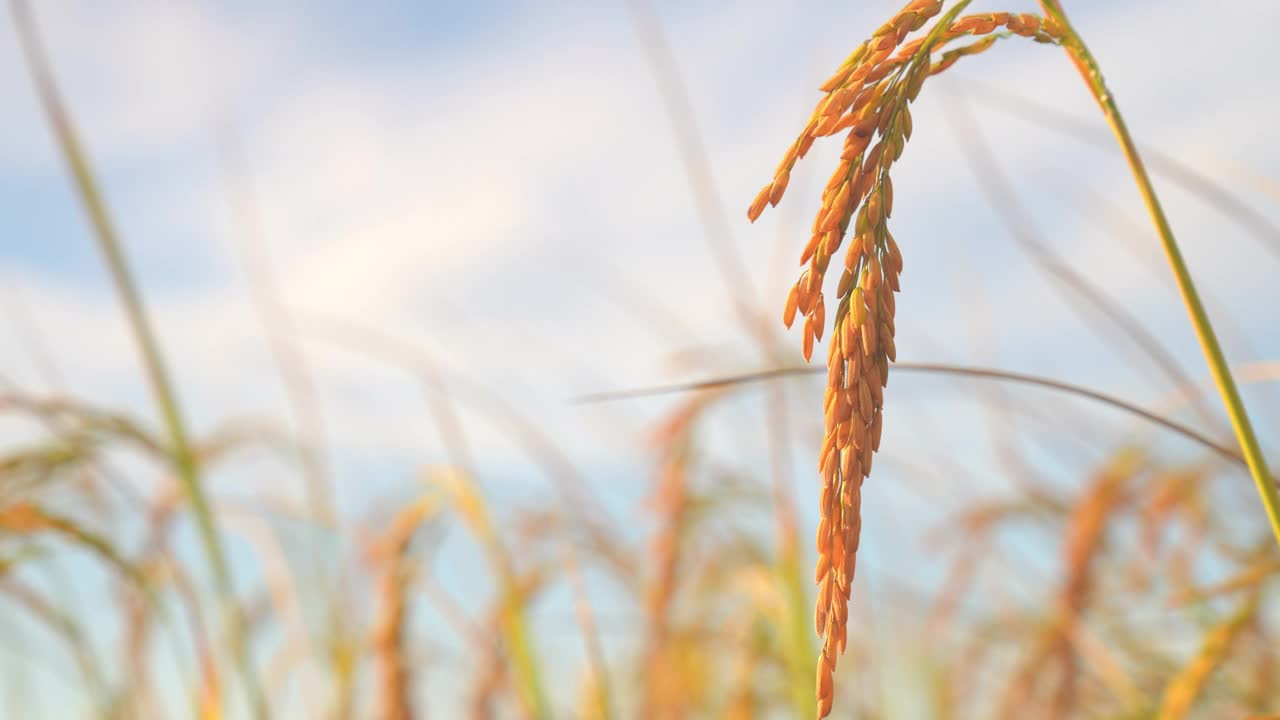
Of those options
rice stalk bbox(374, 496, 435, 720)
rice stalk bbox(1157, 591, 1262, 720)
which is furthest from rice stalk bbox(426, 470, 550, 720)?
rice stalk bbox(1157, 591, 1262, 720)

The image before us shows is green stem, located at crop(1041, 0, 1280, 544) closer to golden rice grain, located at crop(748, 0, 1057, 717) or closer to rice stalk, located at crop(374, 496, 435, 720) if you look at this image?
golden rice grain, located at crop(748, 0, 1057, 717)

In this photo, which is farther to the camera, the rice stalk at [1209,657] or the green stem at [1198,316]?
the rice stalk at [1209,657]

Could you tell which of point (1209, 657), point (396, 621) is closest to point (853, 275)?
point (1209, 657)

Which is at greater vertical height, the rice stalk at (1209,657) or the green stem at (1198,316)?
the green stem at (1198,316)

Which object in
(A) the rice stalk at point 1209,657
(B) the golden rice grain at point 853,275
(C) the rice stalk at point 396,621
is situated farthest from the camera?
(C) the rice stalk at point 396,621

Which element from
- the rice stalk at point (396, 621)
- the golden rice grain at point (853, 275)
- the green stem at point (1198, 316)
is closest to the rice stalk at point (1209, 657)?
the green stem at point (1198, 316)

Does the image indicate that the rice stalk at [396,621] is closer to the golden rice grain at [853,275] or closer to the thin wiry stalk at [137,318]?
the thin wiry stalk at [137,318]

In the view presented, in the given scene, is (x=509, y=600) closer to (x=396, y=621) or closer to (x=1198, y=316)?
(x=396, y=621)

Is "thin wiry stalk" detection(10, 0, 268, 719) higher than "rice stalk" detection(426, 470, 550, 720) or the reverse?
higher

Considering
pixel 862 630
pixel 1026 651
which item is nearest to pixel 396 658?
pixel 862 630

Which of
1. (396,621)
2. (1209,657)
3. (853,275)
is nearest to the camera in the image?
(853,275)

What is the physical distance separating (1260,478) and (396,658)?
4.43ft

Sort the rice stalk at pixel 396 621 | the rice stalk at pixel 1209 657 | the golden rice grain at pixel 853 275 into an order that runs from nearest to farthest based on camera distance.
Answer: the golden rice grain at pixel 853 275, the rice stalk at pixel 1209 657, the rice stalk at pixel 396 621

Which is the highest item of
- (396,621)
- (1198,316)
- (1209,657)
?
(1198,316)
